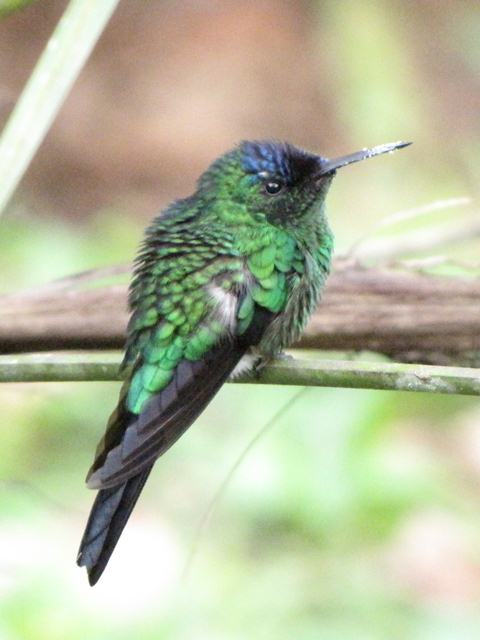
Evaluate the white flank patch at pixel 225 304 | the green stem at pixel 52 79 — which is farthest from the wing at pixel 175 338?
the green stem at pixel 52 79

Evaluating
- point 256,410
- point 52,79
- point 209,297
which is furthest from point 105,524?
point 256,410

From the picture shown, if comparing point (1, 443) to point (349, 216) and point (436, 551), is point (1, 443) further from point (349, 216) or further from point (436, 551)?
point (349, 216)

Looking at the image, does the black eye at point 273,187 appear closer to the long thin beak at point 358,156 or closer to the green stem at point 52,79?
the long thin beak at point 358,156

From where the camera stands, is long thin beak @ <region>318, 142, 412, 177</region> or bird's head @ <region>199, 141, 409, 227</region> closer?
long thin beak @ <region>318, 142, 412, 177</region>

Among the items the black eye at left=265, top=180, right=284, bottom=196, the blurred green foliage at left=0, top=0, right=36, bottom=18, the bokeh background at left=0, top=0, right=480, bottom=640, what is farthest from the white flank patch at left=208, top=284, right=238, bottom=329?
the blurred green foliage at left=0, top=0, right=36, bottom=18

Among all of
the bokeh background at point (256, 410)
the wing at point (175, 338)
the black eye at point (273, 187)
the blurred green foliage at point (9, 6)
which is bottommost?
the bokeh background at point (256, 410)

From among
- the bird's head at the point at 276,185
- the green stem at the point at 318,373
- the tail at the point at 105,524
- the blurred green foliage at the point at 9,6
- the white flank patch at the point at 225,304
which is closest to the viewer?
the green stem at the point at 318,373

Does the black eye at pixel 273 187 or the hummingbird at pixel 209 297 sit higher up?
the black eye at pixel 273 187

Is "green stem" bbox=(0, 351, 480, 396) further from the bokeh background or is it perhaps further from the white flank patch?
the bokeh background
